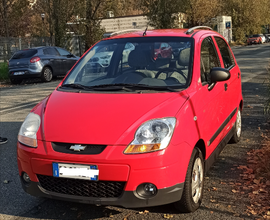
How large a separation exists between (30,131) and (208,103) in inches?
71.3

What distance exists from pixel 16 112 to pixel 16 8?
94.5 ft

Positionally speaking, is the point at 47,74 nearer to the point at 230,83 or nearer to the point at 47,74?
the point at 47,74

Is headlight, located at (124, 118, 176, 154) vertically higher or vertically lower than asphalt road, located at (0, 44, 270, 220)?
higher

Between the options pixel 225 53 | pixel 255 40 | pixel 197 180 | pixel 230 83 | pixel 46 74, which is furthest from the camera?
pixel 255 40

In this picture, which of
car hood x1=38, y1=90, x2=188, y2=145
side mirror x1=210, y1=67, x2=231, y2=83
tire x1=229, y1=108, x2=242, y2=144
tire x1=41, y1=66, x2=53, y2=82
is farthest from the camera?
tire x1=41, y1=66, x2=53, y2=82

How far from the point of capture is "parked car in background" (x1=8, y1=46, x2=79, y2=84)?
16.0m

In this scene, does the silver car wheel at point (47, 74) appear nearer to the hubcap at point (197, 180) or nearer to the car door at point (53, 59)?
the car door at point (53, 59)

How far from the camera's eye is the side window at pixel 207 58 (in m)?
4.30

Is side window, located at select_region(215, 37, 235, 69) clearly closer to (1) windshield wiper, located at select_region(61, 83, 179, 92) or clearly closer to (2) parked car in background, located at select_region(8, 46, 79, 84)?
(1) windshield wiper, located at select_region(61, 83, 179, 92)

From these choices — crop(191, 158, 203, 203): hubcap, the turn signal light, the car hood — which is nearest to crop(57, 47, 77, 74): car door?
the car hood

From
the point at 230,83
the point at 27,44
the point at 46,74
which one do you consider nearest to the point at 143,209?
the point at 230,83

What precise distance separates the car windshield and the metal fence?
20355 mm

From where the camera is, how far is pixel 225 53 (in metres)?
5.50

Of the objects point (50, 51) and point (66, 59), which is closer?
point (50, 51)
